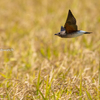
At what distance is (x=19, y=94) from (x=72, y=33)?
1.15m

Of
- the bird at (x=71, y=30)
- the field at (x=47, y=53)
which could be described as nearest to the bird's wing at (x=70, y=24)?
the bird at (x=71, y=30)

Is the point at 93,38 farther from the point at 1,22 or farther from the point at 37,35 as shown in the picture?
the point at 1,22

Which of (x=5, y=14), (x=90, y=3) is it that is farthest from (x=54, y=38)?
(x=90, y=3)

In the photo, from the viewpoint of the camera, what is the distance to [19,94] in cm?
204

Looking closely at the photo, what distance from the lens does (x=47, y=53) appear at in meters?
3.70

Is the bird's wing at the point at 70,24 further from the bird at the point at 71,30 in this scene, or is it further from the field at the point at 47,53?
the field at the point at 47,53

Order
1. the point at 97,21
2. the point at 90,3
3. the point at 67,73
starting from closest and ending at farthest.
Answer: the point at 67,73 → the point at 97,21 → the point at 90,3

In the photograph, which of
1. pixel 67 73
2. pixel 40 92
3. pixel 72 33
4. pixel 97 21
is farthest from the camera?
pixel 97 21

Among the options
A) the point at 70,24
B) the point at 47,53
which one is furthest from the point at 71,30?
the point at 47,53

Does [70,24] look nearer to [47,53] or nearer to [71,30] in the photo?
[71,30]

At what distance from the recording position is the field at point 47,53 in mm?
2131

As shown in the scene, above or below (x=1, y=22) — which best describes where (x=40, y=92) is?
below

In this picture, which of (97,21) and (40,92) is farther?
(97,21)

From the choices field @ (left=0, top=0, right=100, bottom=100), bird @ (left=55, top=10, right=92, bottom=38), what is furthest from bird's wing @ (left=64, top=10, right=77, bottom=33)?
field @ (left=0, top=0, right=100, bottom=100)
